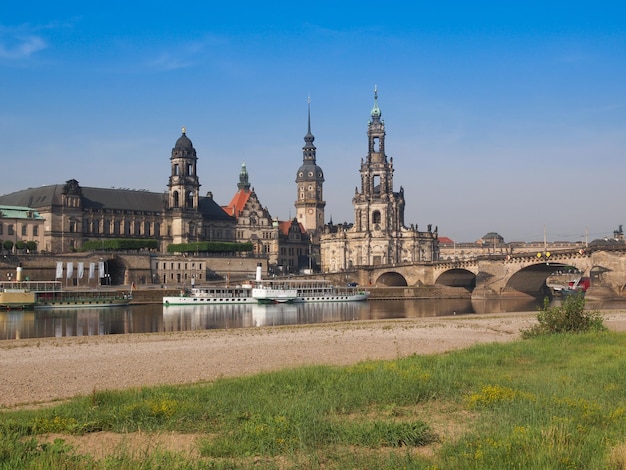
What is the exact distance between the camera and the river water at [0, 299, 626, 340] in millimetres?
43531

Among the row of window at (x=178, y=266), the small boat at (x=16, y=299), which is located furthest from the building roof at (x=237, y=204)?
the small boat at (x=16, y=299)

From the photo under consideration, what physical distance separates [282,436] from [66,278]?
243ft

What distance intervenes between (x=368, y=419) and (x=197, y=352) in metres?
15.1

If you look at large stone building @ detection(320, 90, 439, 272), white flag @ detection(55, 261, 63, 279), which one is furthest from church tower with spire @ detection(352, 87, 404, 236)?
white flag @ detection(55, 261, 63, 279)

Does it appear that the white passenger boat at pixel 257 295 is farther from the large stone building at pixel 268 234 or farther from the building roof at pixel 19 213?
the large stone building at pixel 268 234

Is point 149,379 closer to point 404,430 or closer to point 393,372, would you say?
point 393,372

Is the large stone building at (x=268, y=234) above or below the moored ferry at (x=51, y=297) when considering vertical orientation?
above

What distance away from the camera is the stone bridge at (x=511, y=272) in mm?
72125

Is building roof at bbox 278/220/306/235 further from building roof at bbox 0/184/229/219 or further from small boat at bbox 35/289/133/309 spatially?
small boat at bbox 35/289/133/309

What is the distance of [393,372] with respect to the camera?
61.8ft

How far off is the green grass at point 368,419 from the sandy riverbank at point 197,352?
11.1ft

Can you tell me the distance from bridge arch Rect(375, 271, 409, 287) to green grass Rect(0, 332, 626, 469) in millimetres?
79846

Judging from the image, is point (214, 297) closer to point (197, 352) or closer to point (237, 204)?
point (197, 352)

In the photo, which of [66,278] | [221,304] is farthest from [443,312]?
[66,278]
